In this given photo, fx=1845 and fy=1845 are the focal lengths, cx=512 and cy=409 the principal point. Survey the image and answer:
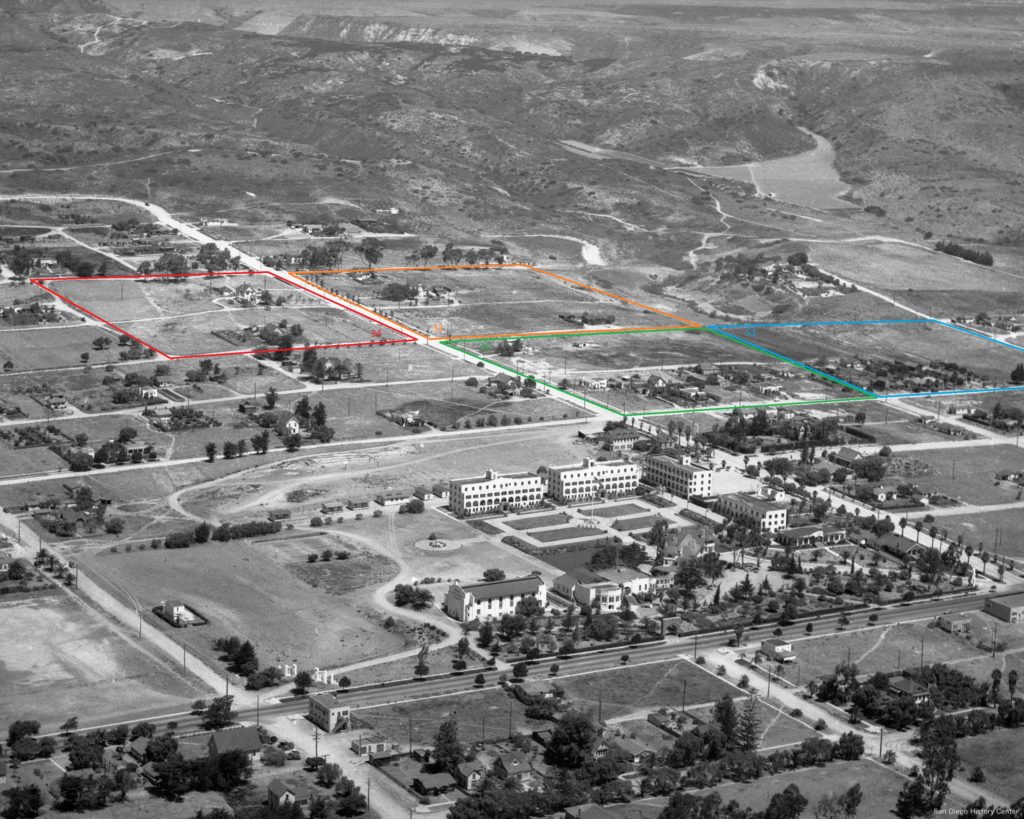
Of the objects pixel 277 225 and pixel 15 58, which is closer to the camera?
pixel 277 225

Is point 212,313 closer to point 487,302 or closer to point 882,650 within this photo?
point 487,302

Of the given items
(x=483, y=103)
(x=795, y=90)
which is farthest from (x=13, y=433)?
(x=795, y=90)

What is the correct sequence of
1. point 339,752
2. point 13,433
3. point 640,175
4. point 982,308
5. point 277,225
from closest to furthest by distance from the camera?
point 339,752 < point 13,433 < point 982,308 < point 277,225 < point 640,175

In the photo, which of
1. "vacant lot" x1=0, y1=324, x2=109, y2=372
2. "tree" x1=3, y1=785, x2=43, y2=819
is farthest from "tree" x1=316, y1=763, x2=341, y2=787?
"vacant lot" x1=0, y1=324, x2=109, y2=372

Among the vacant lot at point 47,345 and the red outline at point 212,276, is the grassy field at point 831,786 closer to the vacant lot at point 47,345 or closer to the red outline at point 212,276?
the red outline at point 212,276

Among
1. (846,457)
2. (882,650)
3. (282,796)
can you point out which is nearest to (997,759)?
(882,650)

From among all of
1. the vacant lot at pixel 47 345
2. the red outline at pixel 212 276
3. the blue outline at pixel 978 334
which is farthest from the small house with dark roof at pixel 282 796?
the blue outline at pixel 978 334

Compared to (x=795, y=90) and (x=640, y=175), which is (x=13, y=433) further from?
(x=795, y=90)
